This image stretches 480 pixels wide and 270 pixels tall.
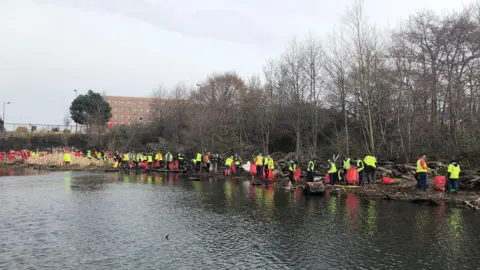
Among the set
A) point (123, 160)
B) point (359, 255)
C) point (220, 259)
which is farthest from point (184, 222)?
point (123, 160)

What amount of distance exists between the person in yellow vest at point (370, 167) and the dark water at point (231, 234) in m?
5.54

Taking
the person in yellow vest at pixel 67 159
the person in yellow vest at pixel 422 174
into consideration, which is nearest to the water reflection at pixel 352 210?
the person in yellow vest at pixel 422 174

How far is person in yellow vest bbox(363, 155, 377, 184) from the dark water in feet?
18.2

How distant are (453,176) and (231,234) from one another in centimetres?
1288

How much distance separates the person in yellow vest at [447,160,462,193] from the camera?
17625mm

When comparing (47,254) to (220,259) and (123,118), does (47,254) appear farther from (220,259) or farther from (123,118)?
(123,118)

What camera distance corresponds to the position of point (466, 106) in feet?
90.4

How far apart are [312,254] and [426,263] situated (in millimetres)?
2316

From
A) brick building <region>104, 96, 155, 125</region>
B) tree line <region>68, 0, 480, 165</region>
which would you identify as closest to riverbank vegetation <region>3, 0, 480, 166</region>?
tree line <region>68, 0, 480, 165</region>

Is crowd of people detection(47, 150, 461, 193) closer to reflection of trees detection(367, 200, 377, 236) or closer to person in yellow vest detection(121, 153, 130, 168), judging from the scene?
person in yellow vest detection(121, 153, 130, 168)

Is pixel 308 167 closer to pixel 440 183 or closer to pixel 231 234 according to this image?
pixel 440 183

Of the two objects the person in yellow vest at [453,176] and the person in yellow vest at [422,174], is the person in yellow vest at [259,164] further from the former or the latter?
the person in yellow vest at [453,176]

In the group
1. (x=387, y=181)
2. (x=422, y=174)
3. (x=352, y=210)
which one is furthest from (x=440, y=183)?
(x=352, y=210)

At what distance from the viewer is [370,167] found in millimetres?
21641
